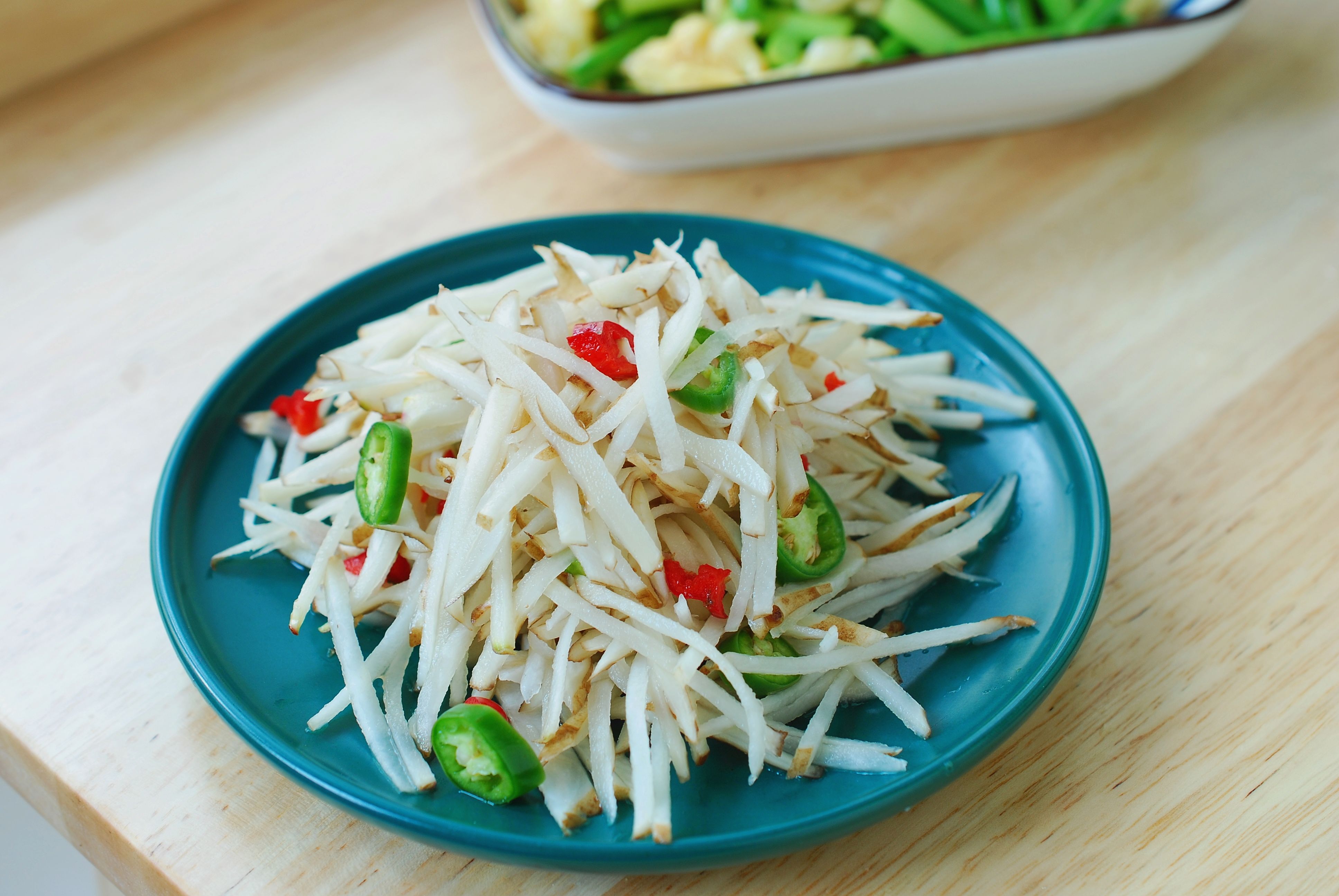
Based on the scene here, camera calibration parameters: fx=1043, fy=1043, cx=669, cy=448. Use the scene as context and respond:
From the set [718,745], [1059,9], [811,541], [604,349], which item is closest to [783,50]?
[1059,9]

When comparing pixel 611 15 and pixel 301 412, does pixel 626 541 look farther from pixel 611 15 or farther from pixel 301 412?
pixel 611 15

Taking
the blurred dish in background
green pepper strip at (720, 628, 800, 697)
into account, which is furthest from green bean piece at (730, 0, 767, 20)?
green pepper strip at (720, 628, 800, 697)

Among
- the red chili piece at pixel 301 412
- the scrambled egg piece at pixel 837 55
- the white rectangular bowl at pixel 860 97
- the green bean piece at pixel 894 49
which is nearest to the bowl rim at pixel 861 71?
the white rectangular bowl at pixel 860 97

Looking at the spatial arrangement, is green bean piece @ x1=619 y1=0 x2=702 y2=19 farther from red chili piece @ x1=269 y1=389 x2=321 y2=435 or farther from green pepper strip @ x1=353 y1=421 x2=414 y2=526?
green pepper strip @ x1=353 y1=421 x2=414 y2=526

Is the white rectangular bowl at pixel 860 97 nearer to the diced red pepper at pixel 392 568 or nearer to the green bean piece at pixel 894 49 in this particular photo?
the green bean piece at pixel 894 49

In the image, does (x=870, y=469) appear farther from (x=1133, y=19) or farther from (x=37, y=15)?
(x=37, y=15)
